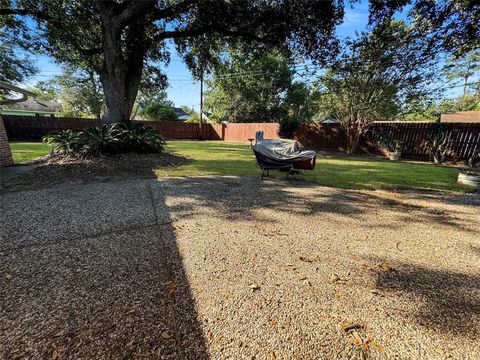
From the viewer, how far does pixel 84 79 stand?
2561 centimetres

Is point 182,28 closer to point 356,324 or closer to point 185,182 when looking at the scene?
point 185,182

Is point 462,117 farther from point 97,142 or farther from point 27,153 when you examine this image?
point 27,153

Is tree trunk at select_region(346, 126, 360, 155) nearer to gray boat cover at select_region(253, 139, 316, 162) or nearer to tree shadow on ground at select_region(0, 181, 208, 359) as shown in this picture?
gray boat cover at select_region(253, 139, 316, 162)

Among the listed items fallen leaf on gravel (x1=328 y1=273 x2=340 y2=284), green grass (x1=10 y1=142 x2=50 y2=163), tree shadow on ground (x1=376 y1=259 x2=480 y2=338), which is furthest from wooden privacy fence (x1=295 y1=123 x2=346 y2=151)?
green grass (x1=10 y1=142 x2=50 y2=163)

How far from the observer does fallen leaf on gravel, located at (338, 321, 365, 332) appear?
1530mm

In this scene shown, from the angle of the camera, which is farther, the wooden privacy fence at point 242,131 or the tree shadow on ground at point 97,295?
the wooden privacy fence at point 242,131

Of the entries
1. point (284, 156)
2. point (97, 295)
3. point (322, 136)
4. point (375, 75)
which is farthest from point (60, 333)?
point (322, 136)

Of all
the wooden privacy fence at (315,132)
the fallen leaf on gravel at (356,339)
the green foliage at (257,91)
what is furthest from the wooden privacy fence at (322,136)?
the fallen leaf on gravel at (356,339)

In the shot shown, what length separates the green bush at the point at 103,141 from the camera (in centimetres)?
695

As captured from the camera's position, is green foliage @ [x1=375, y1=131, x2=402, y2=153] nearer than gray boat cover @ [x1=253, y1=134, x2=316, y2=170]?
No

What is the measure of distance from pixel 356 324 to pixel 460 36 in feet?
31.9

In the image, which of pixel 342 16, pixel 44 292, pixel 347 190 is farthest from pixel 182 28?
pixel 44 292

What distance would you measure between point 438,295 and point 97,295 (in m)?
2.77

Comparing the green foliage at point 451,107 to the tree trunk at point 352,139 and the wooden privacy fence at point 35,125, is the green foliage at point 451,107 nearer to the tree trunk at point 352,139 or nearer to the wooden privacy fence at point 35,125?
the tree trunk at point 352,139
